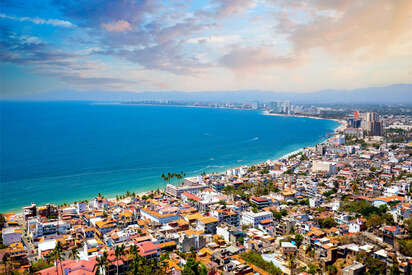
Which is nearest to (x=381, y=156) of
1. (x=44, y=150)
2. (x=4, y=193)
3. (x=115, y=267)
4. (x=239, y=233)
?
(x=239, y=233)

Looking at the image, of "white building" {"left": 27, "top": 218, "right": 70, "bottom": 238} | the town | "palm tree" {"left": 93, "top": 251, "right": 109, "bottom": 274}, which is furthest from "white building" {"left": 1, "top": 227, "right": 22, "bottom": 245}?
"palm tree" {"left": 93, "top": 251, "right": 109, "bottom": 274}

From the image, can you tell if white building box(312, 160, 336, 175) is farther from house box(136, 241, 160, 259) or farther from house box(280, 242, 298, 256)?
house box(136, 241, 160, 259)

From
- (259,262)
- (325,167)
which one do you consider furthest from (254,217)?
(325,167)

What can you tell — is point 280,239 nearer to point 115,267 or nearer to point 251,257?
point 251,257

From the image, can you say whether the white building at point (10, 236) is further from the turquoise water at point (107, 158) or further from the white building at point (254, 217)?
the white building at point (254, 217)

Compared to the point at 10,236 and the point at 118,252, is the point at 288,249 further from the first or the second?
the point at 10,236

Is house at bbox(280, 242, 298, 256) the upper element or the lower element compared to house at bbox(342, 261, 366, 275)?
lower
